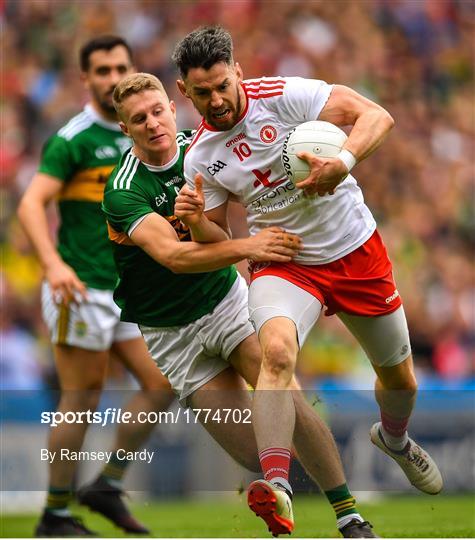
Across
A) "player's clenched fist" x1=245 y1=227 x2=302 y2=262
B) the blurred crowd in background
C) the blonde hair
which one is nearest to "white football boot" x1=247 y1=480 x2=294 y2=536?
"player's clenched fist" x1=245 y1=227 x2=302 y2=262

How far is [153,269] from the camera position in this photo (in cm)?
692

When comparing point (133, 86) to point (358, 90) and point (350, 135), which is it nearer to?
point (350, 135)

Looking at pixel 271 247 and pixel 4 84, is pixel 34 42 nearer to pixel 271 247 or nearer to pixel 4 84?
pixel 4 84

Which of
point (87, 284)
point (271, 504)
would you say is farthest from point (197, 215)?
point (87, 284)

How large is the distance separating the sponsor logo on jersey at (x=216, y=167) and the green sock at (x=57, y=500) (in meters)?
2.61

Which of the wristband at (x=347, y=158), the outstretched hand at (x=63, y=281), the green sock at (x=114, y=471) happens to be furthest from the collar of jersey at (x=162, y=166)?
the green sock at (x=114, y=471)

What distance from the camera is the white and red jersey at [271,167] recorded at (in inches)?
250

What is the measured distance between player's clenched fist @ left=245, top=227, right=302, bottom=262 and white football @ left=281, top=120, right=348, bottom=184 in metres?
0.32

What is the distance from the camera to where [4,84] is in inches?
592

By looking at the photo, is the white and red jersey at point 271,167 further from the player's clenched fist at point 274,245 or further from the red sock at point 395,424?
the red sock at point 395,424

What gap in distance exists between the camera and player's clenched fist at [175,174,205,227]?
614 centimetres

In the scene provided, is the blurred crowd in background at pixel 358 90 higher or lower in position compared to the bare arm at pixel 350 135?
lower

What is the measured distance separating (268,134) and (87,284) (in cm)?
251

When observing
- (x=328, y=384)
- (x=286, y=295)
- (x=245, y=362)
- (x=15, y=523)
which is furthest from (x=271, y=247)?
(x=328, y=384)
